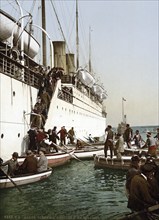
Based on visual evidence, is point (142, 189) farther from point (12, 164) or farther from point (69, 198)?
point (12, 164)

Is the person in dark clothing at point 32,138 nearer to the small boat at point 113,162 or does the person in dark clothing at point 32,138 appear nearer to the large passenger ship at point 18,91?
the large passenger ship at point 18,91

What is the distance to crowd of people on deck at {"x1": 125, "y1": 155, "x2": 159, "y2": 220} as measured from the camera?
8820mm

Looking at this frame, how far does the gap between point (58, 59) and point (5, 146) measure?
3548 cm

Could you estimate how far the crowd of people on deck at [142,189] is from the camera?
28.9ft

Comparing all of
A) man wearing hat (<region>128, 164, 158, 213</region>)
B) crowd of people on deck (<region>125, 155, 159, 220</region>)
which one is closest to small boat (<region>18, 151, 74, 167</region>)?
crowd of people on deck (<region>125, 155, 159, 220</region>)

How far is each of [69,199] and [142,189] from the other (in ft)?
20.0

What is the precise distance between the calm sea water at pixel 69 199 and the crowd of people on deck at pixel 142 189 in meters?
2.43

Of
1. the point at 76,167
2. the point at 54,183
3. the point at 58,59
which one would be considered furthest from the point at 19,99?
the point at 58,59

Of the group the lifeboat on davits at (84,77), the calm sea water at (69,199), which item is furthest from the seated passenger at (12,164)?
the lifeboat on davits at (84,77)

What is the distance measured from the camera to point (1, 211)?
41.4 ft

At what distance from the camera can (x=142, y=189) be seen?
8.78 m

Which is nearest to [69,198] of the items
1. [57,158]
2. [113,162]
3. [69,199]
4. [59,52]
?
[69,199]

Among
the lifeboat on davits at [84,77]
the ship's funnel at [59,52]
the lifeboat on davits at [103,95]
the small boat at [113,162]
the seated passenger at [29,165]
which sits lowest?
the small boat at [113,162]

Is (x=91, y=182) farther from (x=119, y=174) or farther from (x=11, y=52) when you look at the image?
(x=11, y=52)
